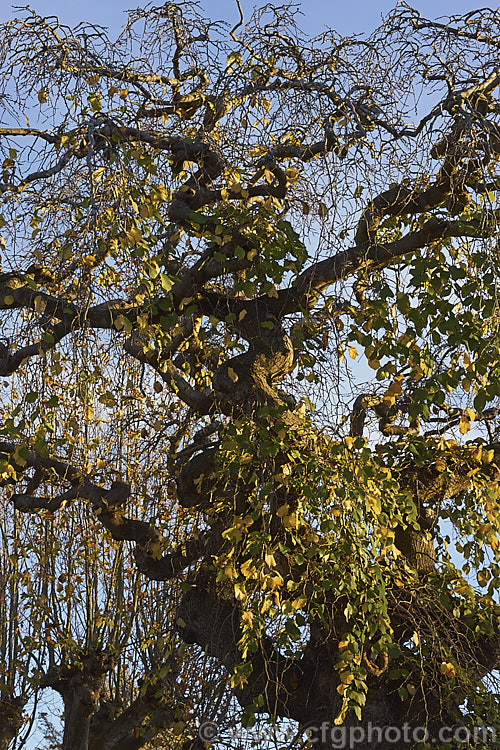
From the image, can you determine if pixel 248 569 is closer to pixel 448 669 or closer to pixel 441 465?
pixel 448 669

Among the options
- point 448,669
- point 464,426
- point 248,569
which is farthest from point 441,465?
point 248,569

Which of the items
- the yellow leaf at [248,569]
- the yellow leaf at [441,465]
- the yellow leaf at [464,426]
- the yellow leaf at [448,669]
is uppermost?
the yellow leaf at [441,465]

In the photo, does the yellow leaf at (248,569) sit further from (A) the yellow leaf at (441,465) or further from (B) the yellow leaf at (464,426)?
(A) the yellow leaf at (441,465)

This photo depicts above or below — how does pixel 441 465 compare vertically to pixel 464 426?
above

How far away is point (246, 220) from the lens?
4.12 metres

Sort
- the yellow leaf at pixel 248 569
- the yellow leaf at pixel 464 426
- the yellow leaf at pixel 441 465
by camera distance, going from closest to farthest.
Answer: the yellow leaf at pixel 248 569 < the yellow leaf at pixel 464 426 < the yellow leaf at pixel 441 465

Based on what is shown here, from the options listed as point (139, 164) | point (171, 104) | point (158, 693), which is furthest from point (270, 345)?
point (158, 693)

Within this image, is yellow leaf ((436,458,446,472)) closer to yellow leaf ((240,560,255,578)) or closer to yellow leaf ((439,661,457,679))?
yellow leaf ((439,661,457,679))

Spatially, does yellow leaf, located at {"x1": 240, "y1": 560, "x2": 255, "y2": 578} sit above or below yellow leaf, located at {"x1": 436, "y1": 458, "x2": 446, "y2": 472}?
below

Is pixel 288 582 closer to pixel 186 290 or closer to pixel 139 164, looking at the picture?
pixel 186 290

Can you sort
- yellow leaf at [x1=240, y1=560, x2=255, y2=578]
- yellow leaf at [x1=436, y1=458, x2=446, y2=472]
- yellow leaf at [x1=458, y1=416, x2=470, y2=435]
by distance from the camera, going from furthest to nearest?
yellow leaf at [x1=436, y1=458, x2=446, y2=472], yellow leaf at [x1=458, y1=416, x2=470, y2=435], yellow leaf at [x1=240, y1=560, x2=255, y2=578]

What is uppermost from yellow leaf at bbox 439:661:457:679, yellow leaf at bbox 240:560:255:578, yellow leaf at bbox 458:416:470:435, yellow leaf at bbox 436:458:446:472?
yellow leaf at bbox 436:458:446:472

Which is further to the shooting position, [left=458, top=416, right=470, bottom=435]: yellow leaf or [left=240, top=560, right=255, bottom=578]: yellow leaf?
[left=458, top=416, right=470, bottom=435]: yellow leaf

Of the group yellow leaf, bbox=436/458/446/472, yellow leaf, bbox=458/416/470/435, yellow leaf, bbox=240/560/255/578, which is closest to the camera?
yellow leaf, bbox=240/560/255/578
